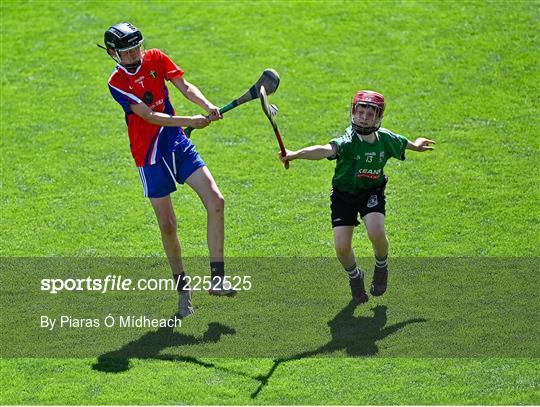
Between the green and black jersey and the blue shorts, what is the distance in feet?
3.93

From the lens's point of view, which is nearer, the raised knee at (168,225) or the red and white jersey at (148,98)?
the red and white jersey at (148,98)

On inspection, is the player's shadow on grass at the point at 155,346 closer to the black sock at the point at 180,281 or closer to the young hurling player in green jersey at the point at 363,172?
the black sock at the point at 180,281

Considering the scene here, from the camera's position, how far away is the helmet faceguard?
928cm

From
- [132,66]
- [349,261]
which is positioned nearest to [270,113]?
[132,66]

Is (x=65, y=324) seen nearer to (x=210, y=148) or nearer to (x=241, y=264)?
(x=241, y=264)

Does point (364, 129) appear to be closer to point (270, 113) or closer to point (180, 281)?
point (270, 113)

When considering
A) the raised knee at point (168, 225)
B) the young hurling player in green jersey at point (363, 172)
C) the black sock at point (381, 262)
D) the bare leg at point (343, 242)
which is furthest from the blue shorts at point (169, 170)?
the black sock at point (381, 262)

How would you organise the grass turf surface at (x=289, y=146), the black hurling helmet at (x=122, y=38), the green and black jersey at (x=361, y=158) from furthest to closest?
the green and black jersey at (x=361, y=158) → the black hurling helmet at (x=122, y=38) → the grass turf surface at (x=289, y=146)

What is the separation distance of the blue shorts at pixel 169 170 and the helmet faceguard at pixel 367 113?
54.0 inches

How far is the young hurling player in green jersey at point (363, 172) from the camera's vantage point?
367 inches

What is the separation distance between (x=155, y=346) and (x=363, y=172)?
227cm

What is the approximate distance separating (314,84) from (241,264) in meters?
4.01

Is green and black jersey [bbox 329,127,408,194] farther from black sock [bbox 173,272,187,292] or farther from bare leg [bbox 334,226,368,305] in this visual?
black sock [bbox 173,272,187,292]

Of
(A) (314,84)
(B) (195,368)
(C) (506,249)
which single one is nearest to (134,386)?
(B) (195,368)
